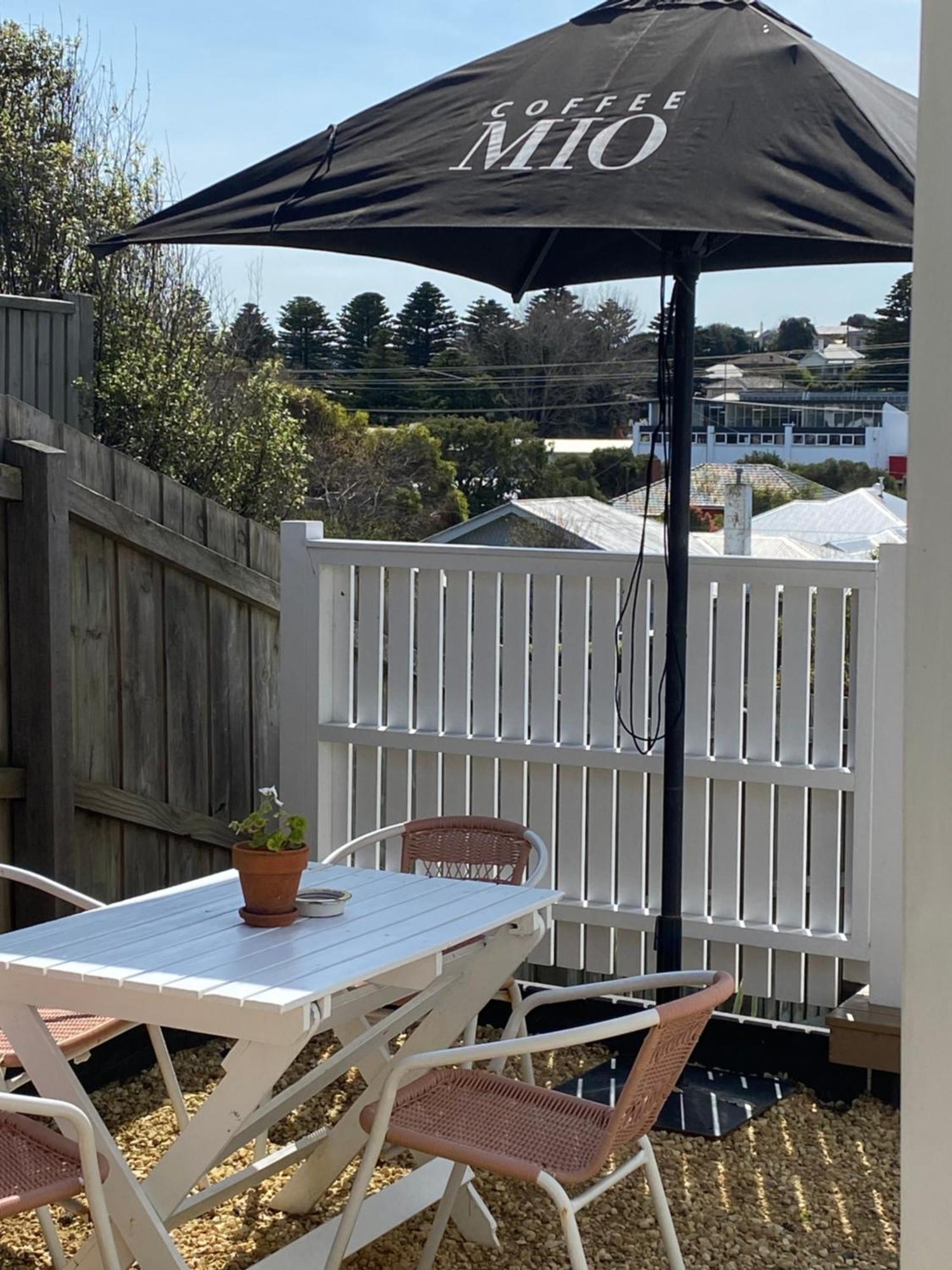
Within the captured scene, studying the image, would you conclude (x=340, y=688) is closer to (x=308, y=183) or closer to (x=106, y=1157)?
(x=308, y=183)

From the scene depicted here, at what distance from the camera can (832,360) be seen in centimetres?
2323

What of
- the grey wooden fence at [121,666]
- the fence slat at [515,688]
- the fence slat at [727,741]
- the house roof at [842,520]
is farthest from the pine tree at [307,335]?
the fence slat at [727,741]

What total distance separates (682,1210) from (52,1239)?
1434mm

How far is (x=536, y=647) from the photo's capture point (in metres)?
4.37

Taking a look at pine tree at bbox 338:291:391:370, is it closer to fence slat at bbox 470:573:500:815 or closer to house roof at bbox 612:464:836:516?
house roof at bbox 612:464:836:516

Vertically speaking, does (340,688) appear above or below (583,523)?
below

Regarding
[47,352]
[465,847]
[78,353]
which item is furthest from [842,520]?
[465,847]

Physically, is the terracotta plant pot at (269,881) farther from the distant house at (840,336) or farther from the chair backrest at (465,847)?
the distant house at (840,336)

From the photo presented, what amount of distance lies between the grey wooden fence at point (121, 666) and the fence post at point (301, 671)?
0.19m

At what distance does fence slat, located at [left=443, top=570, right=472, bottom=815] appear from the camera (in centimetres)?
446

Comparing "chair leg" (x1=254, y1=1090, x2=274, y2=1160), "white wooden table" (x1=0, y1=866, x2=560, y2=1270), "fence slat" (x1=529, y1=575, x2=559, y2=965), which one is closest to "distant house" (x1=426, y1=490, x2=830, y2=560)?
"fence slat" (x1=529, y1=575, x2=559, y2=965)

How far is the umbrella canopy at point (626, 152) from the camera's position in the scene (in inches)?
112

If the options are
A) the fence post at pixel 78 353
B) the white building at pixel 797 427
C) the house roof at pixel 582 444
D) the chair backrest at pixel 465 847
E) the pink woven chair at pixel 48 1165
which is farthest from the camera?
the house roof at pixel 582 444

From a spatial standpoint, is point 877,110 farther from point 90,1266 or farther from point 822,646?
point 90,1266
